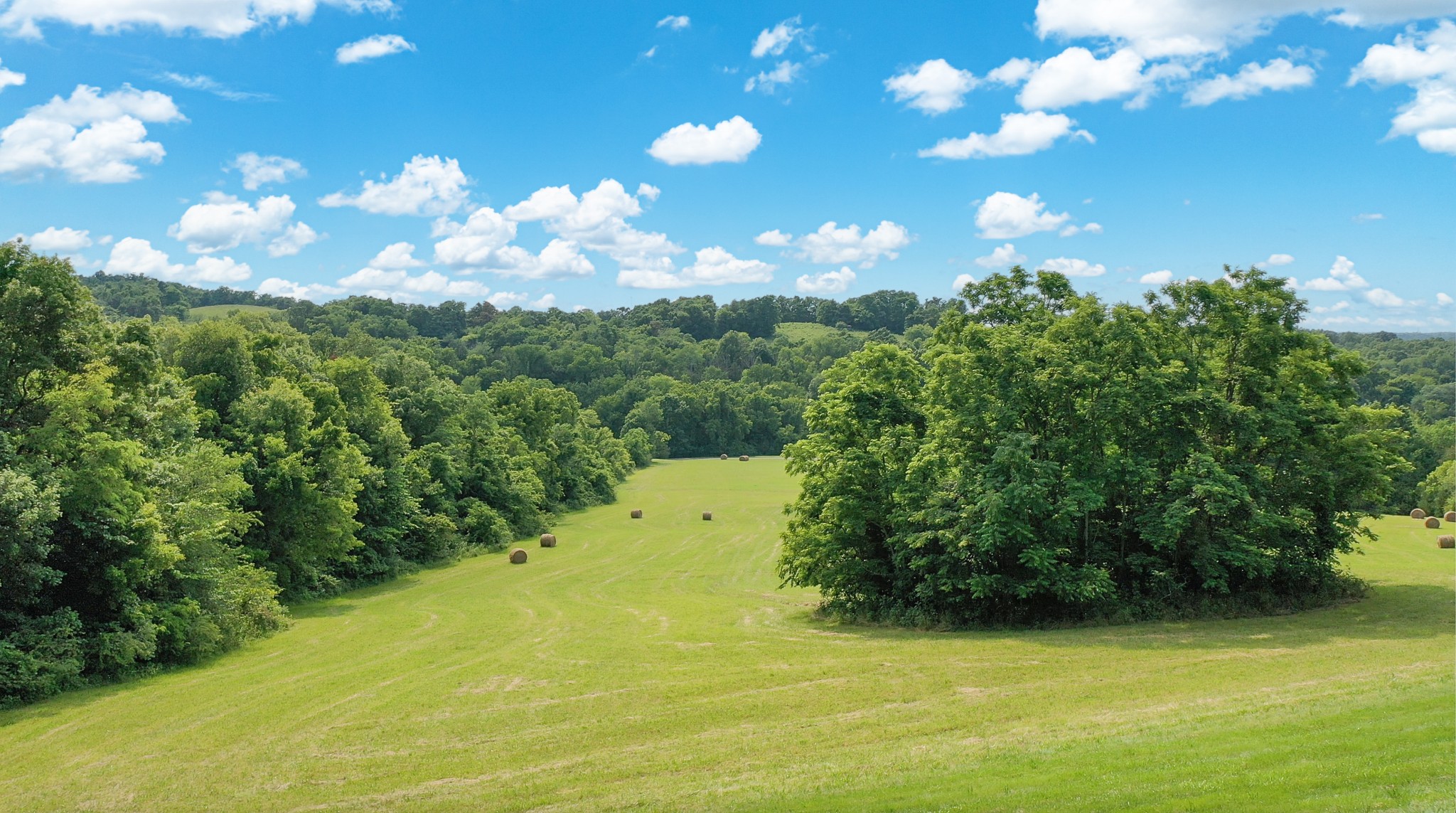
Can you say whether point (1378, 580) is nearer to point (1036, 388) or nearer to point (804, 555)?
point (1036, 388)

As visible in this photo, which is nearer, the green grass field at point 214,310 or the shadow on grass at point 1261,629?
the shadow on grass at point 1261,629

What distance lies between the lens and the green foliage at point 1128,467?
26.2m

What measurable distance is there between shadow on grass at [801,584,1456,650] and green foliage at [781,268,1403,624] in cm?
100

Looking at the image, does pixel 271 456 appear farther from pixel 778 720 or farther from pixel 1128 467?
pixel 1128 467

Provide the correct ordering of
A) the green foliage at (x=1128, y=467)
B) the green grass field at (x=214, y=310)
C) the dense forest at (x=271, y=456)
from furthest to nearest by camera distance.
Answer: the green grass field at (x=214, y=310)
the green foliage at (x=1128, y=467)
the dense forest at (x=271, y=456)

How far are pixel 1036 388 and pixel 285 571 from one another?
31.2m

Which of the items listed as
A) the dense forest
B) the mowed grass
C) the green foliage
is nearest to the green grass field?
the dense forest

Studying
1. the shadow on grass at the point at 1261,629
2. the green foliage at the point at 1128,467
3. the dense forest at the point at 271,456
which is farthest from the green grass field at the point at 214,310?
the shadow on grass at the point at 1261,629

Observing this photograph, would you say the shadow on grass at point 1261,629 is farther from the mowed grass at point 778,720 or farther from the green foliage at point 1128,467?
the green foliage at point 1128,467

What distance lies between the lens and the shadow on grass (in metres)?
22.8

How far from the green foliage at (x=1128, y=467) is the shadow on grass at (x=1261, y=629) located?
1.00m

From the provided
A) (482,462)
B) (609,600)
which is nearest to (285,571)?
(609,600)

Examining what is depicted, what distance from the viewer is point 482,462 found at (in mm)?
59875

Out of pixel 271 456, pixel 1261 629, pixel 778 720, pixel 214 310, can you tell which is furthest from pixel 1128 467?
pixel 214 310
